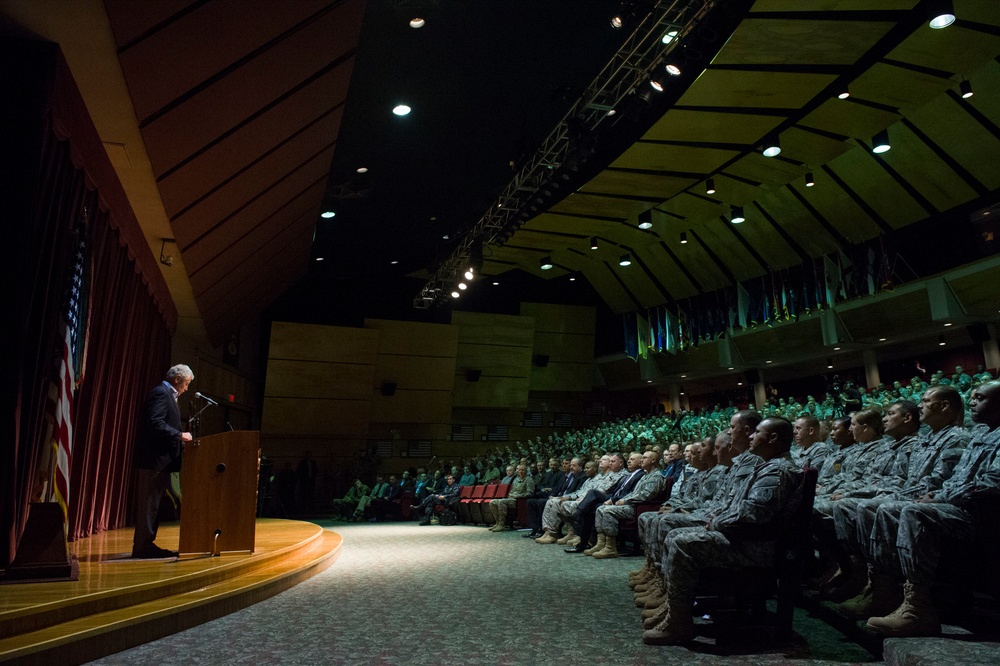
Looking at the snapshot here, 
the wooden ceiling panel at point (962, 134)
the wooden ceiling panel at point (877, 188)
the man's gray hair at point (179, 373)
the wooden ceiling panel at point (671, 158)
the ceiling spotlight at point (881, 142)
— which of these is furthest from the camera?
the wooden ceiling panel at point (877, 188)

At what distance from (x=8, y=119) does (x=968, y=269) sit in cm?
1253

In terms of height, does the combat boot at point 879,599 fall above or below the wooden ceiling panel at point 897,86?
below

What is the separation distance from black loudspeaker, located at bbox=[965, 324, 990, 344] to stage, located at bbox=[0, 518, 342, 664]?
1229 cm

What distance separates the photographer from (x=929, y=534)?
2.30m

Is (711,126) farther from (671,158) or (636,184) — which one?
(636,184)

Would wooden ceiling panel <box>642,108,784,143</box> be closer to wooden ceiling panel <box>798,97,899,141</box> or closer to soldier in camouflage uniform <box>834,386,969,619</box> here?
wooden ceiling panel <box>798,97,899,141</box>

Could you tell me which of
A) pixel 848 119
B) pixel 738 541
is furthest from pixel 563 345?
pixel 738 541

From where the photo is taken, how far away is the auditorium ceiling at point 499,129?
4.10 m

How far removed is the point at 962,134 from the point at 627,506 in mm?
7946

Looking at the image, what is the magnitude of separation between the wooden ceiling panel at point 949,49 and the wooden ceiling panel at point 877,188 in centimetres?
377

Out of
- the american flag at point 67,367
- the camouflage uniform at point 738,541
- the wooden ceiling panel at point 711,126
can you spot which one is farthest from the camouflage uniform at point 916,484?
the wooden ceiling panel at point 711,126

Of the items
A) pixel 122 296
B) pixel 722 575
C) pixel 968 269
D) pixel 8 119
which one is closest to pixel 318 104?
pixel 8 119

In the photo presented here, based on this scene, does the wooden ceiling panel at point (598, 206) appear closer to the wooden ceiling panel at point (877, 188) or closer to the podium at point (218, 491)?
the wooden ceiling panel at point (877, 188)

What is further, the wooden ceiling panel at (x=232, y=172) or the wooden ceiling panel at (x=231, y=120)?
the wooden ceiling panel at (x=232, y=172)
